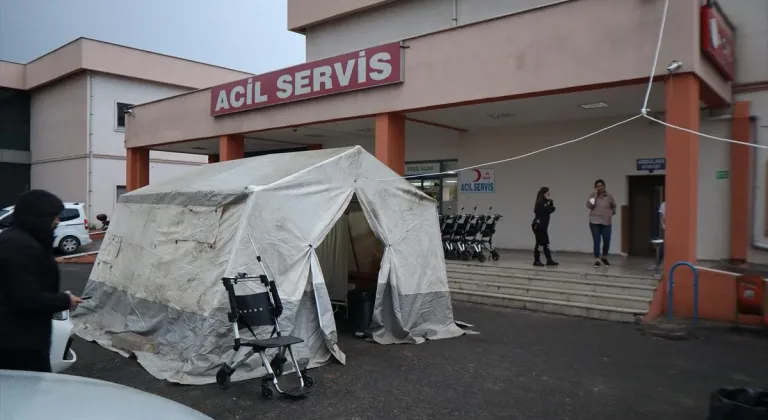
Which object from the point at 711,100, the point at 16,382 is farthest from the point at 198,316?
the point at 711,100

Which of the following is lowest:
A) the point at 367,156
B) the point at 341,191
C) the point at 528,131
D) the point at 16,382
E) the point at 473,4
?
the point at 16,382

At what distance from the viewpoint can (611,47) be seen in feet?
30.4

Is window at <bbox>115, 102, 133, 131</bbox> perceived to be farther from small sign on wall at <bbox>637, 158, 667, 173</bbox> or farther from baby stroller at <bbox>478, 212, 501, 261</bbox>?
small sign on wall at <bbox>637, 158, 667, 173</bbox>

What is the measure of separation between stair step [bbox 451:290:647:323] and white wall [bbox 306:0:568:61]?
7.06 m

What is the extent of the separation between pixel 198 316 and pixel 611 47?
304 inches

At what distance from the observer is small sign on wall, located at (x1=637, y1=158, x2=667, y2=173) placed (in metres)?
12.2

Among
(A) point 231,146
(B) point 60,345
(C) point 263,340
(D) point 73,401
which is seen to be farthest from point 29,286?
(A) point 231,146

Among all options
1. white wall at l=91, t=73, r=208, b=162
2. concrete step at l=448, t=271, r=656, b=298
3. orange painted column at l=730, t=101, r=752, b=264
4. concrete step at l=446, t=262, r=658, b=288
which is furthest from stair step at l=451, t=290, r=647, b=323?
white wall at l=91, t=73, r=208, b=162

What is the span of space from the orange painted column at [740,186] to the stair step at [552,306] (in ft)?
15.5

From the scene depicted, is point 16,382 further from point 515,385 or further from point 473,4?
point 473,4

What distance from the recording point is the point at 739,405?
3.68 meters

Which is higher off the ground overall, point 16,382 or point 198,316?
point 16,382

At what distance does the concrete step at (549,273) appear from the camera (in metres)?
9.14

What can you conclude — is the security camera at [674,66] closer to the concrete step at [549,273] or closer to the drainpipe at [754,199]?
the concrete step at [549,273]
